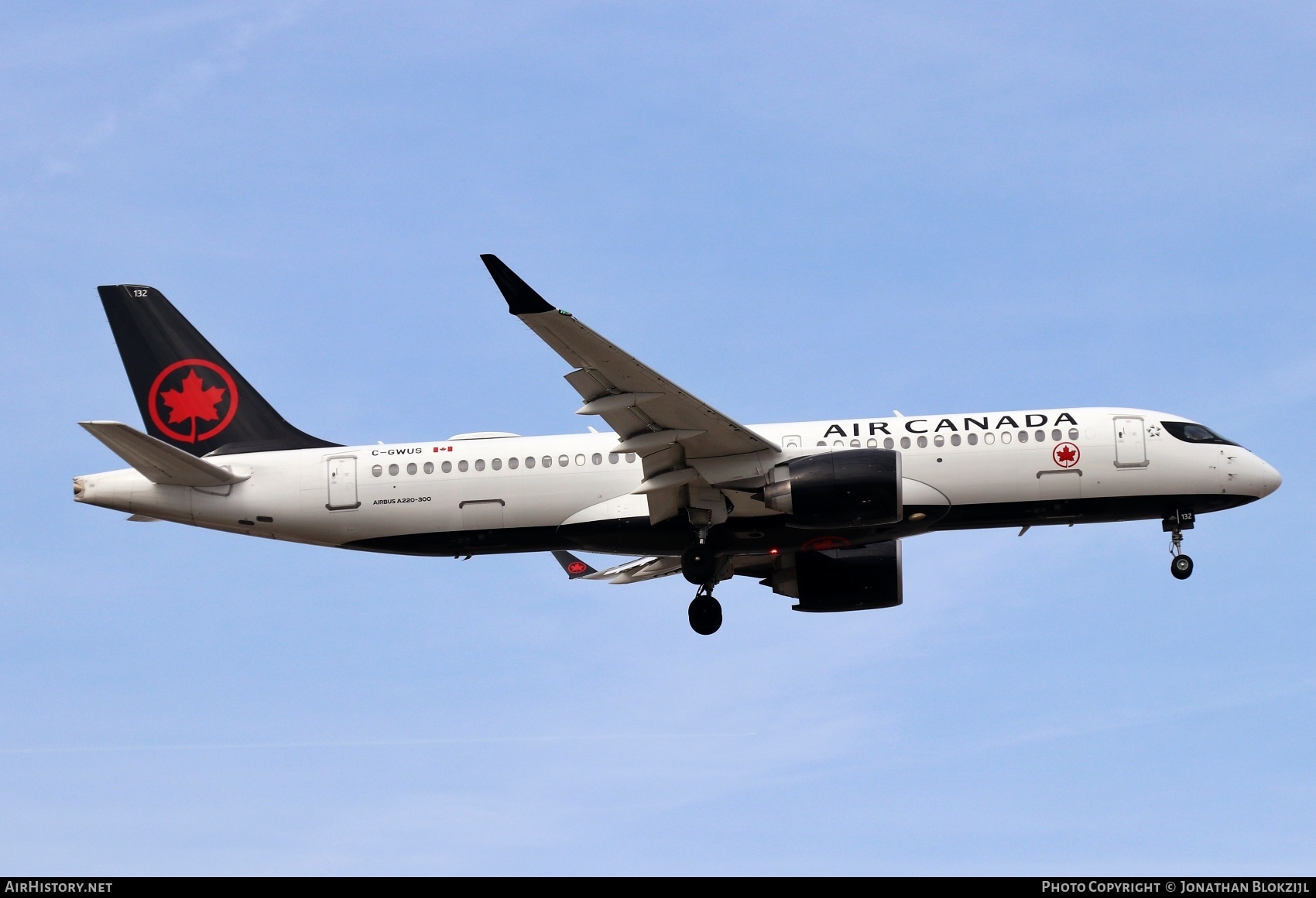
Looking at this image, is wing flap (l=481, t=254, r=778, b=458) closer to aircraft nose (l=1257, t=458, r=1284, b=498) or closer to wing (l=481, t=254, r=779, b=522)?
wing (l=481, t=254, r=779, b=522)

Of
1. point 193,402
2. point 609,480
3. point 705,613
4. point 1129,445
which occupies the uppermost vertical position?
point 193,402

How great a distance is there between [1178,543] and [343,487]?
21.6 m

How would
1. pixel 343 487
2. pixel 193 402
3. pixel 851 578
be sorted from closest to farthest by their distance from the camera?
pixel 343 487 → pixel 193 402 → pixel 851 578

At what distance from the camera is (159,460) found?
38156mm

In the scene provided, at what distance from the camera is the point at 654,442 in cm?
3616

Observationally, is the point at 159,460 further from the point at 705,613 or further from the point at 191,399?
the point at 705,613

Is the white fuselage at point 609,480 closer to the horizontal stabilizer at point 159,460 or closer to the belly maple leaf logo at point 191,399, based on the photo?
the horizontal stabilizer at point 159,460

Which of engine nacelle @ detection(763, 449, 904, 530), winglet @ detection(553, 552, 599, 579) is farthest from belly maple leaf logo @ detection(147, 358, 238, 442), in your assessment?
engine nacelle @ detection(763, 449, 904, 530)

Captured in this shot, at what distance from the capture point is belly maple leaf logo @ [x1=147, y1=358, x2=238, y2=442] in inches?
1633

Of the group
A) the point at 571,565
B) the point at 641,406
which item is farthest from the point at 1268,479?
the point at 571,565

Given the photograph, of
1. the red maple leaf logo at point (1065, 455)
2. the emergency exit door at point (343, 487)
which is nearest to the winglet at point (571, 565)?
the emergency exit door at point (343, 487)

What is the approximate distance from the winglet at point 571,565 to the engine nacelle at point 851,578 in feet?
20.9
